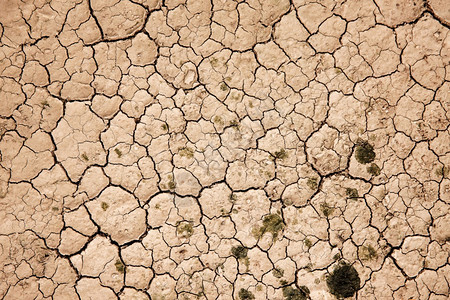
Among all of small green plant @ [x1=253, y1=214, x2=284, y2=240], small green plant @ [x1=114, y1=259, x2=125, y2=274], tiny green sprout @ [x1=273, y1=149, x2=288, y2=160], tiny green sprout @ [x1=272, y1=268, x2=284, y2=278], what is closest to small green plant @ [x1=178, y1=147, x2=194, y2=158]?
tiny green sprout @ [x1=273, y1=149, x2=288, y2=160]

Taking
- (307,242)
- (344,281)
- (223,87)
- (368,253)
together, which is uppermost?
(223,87)

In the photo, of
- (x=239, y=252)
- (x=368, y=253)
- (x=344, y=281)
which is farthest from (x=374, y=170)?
(x=239, y=252)

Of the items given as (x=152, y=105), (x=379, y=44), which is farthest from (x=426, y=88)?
(x=152, y=105)

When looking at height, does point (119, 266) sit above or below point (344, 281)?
above

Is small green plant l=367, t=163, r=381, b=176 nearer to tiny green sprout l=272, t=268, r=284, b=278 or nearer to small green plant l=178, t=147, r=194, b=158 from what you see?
tiny green sprout l=272, t=268, r=284, b=278

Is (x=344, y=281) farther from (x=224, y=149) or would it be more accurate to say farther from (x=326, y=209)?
(x=224, y=149)

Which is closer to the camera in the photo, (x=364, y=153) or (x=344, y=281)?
(x=344, y=281)

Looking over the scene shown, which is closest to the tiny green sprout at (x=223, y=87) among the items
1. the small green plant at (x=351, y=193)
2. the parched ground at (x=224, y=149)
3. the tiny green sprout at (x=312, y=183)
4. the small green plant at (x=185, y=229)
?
the parched ground at (x=224, y=149)
